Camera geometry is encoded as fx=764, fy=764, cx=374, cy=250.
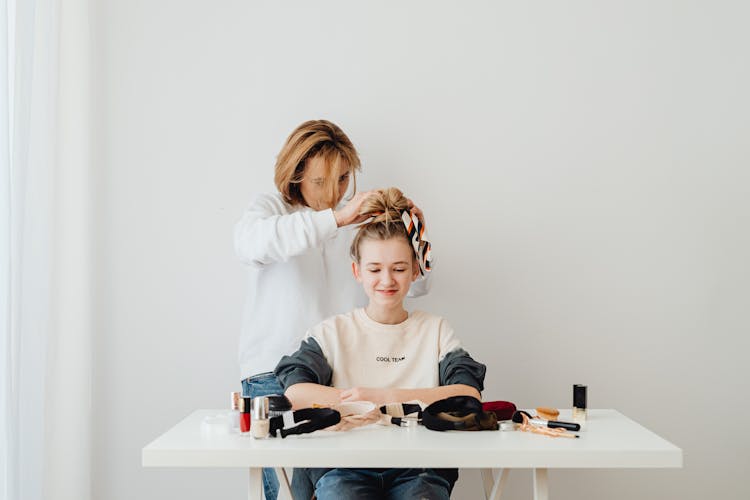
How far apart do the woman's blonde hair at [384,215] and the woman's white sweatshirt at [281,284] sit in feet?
0.32

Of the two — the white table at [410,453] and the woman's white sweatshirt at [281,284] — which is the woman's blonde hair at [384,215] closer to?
the woman's white sweatshirt at [281,284]

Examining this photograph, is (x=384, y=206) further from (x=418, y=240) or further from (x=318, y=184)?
(x=318, y=184)

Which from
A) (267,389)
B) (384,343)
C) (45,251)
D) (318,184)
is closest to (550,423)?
(384,343)

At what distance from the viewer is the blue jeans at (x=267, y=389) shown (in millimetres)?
1932

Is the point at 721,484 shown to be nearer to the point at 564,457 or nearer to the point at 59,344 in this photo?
the point at 564,457

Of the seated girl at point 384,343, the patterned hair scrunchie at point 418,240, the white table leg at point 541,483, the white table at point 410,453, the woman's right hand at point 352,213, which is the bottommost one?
the white table leg at point 541,483

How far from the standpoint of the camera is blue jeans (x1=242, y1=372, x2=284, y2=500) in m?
1.93

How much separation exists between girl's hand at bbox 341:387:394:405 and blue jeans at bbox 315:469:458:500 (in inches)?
6.0

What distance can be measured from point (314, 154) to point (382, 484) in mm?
855

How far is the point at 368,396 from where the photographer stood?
156 cm

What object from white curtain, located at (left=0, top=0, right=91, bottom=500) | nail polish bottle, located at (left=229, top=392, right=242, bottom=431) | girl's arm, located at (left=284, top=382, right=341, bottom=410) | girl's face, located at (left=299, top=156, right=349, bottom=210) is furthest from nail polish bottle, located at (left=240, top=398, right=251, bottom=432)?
girl's face, located at (left=299, top=156, right=349, bottom=210)

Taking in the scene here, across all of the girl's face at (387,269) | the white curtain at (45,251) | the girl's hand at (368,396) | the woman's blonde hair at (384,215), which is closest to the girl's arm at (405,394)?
the girl's hand at (368,396)

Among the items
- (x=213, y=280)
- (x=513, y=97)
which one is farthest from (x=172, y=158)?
(x=513, y=97)

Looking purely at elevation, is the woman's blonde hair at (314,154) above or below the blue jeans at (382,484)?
above
